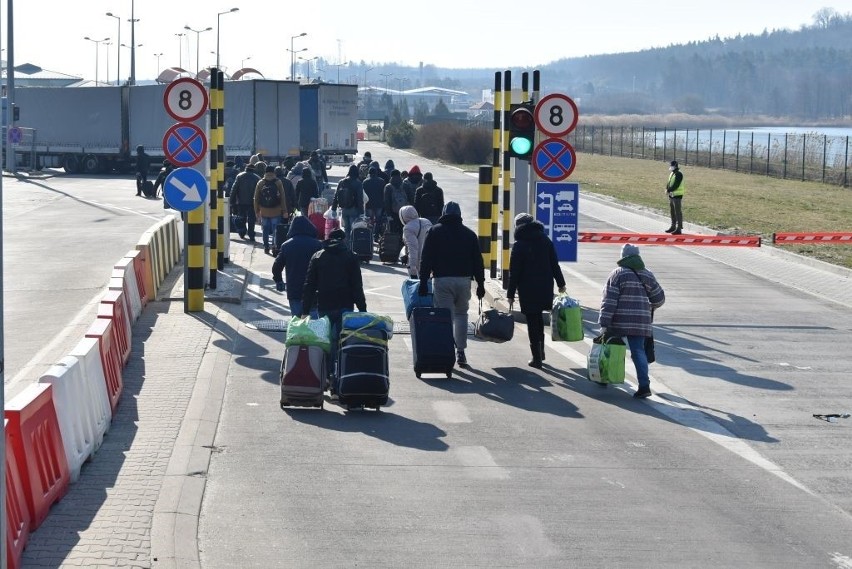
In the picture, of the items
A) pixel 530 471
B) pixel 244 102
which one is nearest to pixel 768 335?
pixel 530 471

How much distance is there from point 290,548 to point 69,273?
17.3m

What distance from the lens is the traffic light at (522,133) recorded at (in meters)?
17.3

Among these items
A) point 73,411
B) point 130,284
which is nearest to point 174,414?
point 73,411

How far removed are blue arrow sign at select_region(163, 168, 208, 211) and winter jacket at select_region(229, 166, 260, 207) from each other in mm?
9848

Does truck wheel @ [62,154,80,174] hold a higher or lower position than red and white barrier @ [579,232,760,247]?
higher

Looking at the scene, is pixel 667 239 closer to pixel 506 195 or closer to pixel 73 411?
pixel 506 195

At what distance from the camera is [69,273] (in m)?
24.2

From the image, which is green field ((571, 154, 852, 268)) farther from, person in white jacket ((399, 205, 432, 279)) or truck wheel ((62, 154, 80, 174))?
truck wheel ((62, 154, 80, 174))

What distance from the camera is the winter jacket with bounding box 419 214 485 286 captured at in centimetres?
1419

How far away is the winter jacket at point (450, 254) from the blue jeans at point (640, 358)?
1.90 metres

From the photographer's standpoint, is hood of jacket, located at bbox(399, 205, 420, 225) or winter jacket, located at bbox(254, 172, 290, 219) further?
winter jacket, located at bbox(254, 172, 290, 219)

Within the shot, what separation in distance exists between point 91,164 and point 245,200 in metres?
34.0

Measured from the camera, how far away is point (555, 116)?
57.0ft

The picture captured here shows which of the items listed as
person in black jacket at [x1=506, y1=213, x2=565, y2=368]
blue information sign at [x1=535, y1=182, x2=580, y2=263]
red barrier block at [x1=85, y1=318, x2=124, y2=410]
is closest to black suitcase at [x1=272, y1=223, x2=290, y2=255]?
blue information sign at [x1=535, y1=182, x2=580, y2=263]
